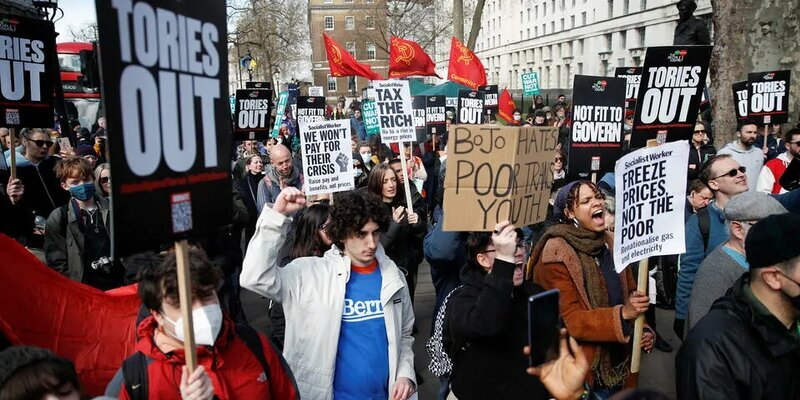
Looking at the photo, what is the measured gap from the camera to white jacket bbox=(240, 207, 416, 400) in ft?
9.74

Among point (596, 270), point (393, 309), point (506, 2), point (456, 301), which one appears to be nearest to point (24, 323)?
point (393, 309)

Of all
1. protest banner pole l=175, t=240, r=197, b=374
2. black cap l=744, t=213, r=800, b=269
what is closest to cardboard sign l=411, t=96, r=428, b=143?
black cap l=744, t=213, r=800, b=269

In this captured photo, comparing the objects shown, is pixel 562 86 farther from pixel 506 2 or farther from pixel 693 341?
pixel 693 341

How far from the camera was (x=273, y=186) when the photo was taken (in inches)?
286

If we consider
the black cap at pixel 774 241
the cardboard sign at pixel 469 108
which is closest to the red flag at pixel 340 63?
the cardboard sign at pixel 469 108

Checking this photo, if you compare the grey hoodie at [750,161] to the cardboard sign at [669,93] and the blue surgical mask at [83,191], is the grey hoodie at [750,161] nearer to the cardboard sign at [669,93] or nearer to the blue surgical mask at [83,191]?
the cardboard sign at [669,93]

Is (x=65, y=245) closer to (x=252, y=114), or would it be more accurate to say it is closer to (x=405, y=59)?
(x=252, y=114)

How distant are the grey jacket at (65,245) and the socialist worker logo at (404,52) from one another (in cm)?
664

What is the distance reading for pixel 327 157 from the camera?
6.20 metres

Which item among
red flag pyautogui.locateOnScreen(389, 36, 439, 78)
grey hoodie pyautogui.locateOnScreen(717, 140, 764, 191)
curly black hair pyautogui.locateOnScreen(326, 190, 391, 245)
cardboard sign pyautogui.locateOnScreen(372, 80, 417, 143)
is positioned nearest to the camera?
curly black hair pyautogui.locateOnScreen(326, 190, 391, 245)

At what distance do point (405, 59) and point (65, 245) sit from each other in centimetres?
691

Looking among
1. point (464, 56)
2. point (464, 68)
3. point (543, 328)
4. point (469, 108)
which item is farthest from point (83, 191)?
point (469, 108)

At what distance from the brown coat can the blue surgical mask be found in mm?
3469

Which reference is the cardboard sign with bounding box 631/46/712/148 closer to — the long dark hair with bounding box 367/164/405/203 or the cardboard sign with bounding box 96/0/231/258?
the long dark hair with bounding box 367/164/405/203
